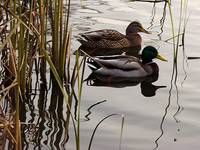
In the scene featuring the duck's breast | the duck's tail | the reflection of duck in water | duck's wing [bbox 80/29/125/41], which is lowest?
the reflection of duck in water

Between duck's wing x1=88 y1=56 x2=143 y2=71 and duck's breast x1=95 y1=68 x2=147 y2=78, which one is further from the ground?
duck's wing x1=88 y1=56 x2=143 y2=71

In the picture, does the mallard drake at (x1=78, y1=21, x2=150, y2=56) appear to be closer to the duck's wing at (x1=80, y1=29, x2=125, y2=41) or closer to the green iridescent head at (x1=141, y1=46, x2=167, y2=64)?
the duck's wing at (x1=80, y1=29, x2=125, y2=41)

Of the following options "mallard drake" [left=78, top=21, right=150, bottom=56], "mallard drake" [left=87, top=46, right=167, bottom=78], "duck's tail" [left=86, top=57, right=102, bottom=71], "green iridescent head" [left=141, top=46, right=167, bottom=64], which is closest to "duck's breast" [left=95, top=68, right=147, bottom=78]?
"mallard drake" [left=87, top=46, right=167, bottom=78]

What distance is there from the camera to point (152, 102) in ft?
20.7

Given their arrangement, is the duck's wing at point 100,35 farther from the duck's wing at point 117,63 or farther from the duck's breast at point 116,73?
the duck's breast at point 116,73

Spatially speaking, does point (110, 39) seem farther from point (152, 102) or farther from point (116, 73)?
point (152, 102)

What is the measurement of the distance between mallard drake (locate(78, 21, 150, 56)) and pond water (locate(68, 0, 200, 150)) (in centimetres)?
18

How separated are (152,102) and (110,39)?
8.91 ft

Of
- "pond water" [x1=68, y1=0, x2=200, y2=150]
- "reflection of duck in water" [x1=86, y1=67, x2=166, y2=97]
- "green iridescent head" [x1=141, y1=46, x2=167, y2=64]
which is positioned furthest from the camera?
"green iridescent head" [x1=141, y1=46, x2=167, y2=64]

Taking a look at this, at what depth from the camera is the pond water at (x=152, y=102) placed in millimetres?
5129

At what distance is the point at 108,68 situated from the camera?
7.39 metres

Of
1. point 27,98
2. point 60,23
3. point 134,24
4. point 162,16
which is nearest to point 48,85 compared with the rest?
point 27,98

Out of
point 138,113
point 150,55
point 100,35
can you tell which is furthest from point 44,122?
point 100,35

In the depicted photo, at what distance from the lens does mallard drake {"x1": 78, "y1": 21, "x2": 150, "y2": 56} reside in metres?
8.72
